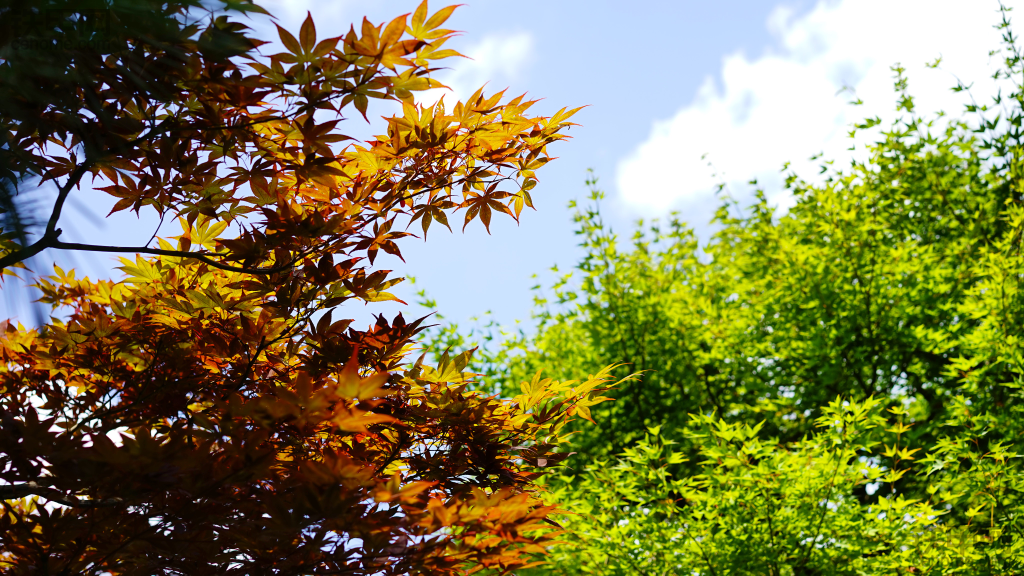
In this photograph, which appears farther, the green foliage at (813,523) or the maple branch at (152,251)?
the green foliage at (813,523)

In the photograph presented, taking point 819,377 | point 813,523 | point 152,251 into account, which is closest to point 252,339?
point 152,251

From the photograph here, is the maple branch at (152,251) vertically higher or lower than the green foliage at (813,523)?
higher

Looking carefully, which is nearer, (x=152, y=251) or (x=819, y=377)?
(x=152, y=251)

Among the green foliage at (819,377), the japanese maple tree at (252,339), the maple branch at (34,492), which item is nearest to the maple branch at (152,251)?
the japanese maple tree at (252,339)

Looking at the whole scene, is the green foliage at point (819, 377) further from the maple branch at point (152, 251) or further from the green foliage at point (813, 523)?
the maple branch at point (152, 251)

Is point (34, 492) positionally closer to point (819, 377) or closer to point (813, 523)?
point (813, 523)

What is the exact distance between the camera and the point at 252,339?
6.26ft

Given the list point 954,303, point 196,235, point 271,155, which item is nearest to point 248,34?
point 271,155

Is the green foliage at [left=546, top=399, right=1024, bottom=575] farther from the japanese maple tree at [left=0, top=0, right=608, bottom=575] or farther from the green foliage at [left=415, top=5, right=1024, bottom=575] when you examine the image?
the japanese maple tree at [left=0, top=0, right=608, bottom=575]

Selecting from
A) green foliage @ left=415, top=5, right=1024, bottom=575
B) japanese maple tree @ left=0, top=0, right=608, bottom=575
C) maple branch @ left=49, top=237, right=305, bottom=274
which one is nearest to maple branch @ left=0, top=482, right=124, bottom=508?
japanese maple tree @ left=0, top=0, right=608, bottom=575

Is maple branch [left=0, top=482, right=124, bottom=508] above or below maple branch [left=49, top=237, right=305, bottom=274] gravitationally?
below

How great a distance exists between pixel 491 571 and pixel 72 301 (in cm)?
224

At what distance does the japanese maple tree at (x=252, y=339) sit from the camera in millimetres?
1437

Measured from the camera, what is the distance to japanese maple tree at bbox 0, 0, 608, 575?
1.44 meters
